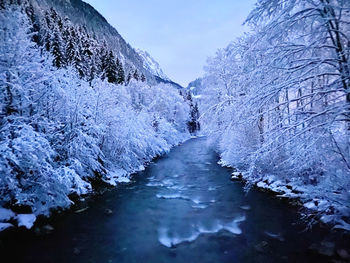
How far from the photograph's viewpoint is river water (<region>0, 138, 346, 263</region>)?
17.1ft

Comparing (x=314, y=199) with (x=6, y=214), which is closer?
(x=6, y=214)

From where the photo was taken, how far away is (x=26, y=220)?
6.41 meters

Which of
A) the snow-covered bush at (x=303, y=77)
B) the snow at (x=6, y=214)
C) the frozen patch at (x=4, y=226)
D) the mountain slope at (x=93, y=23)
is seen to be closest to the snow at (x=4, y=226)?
the frozen patch at (x=4, y=226)

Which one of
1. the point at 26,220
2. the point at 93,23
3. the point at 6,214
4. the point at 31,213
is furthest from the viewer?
the point at 93,23

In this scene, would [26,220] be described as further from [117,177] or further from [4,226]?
[117,177]

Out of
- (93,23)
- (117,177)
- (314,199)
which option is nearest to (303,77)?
(314,199)

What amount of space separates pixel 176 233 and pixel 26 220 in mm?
4776

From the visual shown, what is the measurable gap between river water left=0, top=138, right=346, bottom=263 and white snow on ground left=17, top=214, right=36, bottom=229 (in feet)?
0.85

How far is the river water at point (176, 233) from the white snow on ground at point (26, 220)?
0.26 m

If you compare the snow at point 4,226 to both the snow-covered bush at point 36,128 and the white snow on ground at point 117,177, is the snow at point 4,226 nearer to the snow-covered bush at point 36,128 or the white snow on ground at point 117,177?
the snow-covered bush at point 36,128

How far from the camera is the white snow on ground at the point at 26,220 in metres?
6.27

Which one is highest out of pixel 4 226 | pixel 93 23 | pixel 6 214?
pixel 93 23

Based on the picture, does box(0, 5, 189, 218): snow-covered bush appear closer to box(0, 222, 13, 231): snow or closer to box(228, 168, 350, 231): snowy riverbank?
box(0, 222, 13, 231): snow

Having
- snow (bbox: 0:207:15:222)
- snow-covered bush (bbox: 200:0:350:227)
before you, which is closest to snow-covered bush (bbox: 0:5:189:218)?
snow (bbox: 0:207:15:222)
